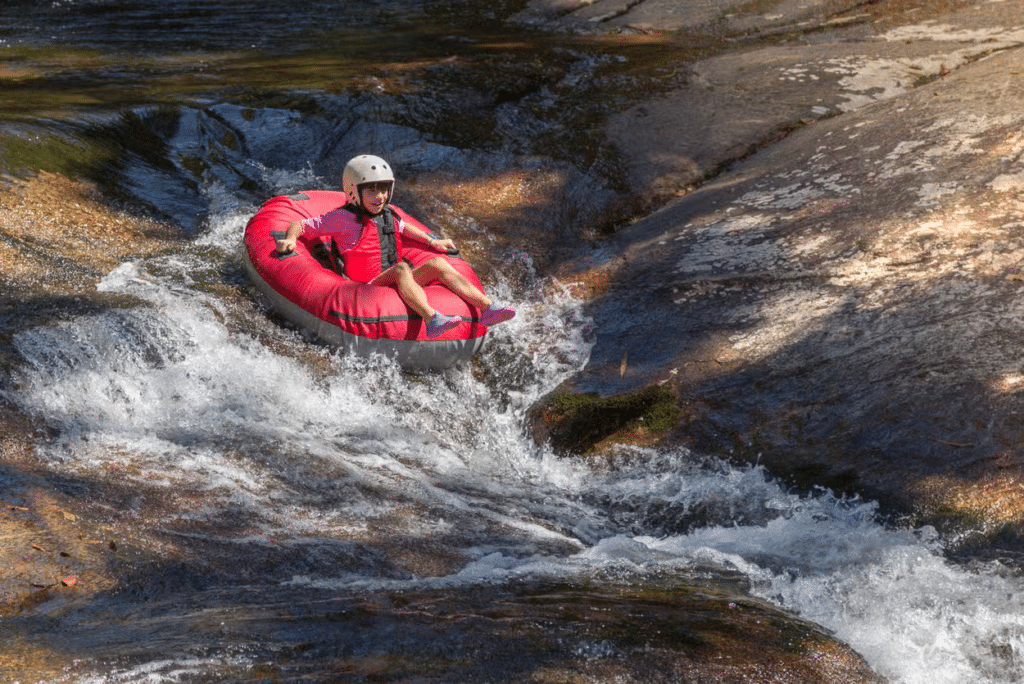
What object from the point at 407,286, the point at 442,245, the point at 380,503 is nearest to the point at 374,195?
the point at 442,245

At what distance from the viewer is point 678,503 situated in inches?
217

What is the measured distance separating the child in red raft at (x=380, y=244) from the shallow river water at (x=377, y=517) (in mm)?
514

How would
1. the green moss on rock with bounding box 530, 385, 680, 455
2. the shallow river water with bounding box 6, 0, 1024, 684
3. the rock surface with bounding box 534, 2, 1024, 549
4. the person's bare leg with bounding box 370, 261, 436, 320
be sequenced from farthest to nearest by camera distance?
the person's bare leg with bounding box 370, 261, 436, 320, the green moss on rock with bounding box 530, 385, 680, 455, the rock surface with bounding box 534, 2, 1024, 549, the shallow river water with bounding box 6, 0, 1024, 684

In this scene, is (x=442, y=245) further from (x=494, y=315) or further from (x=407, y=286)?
(x=494, y=315)

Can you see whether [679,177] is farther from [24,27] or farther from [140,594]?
[24,27]

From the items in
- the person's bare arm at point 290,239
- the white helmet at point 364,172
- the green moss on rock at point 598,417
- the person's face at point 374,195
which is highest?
the white helmet at point 364,172

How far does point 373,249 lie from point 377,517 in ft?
9.34

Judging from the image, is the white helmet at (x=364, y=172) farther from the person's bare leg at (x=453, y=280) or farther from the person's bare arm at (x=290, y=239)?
the person's bare leg at (x=453, y=280)

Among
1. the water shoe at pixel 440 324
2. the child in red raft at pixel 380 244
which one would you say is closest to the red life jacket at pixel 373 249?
the child in red raft at pixel 380 244

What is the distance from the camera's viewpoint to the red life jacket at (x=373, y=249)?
23.9ft

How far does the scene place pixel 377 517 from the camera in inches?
195

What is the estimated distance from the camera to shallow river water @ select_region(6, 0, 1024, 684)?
378cm

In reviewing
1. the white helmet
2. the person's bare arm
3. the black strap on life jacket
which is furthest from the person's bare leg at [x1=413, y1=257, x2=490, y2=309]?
the person's bare arm

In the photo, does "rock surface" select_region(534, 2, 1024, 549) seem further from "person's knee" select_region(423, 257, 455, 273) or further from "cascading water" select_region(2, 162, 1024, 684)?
"person's knee" select_region(423, 257, 455, 273)
